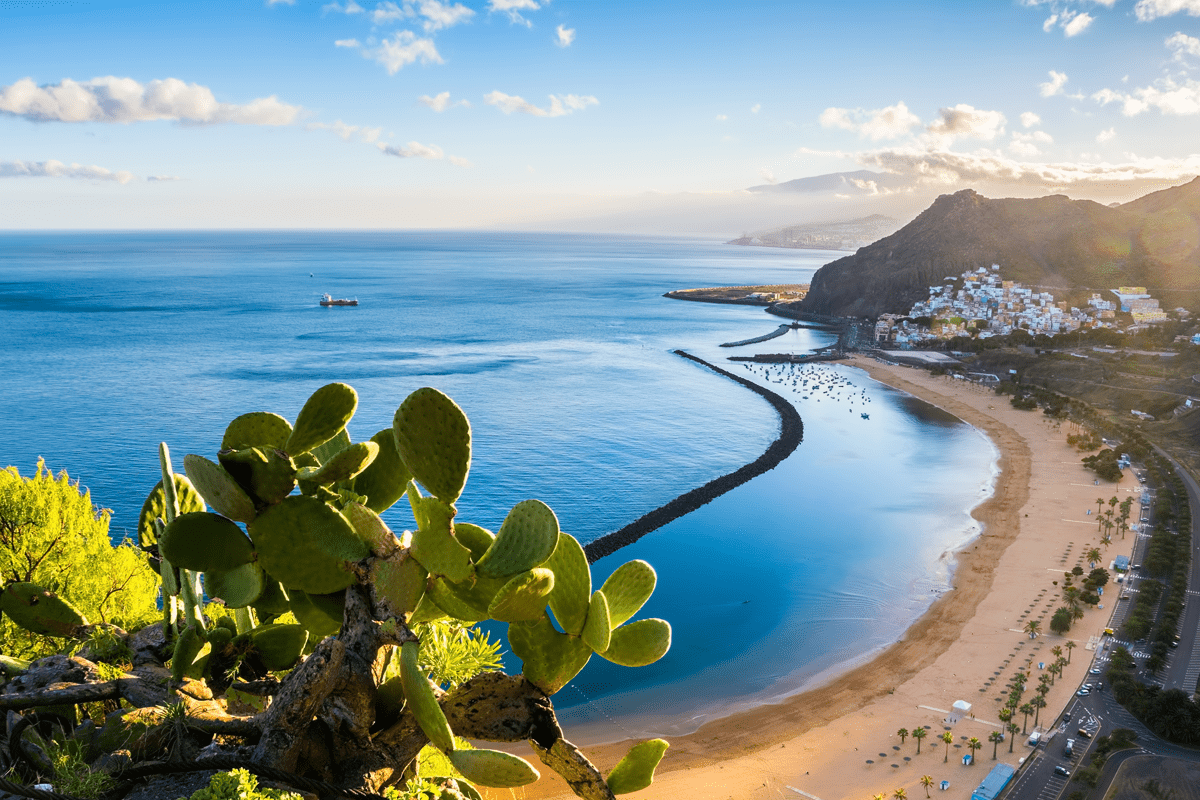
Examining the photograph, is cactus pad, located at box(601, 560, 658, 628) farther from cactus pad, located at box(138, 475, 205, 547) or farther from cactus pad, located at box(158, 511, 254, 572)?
cactus pad, located at box(138, 475, 205, 547)

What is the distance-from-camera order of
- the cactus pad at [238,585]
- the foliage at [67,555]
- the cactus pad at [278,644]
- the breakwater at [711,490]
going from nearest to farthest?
the cactus pad at [238,585] → the cactus pad at [278,644] → the foliage at [67,555] → the breakwater at [711,490]

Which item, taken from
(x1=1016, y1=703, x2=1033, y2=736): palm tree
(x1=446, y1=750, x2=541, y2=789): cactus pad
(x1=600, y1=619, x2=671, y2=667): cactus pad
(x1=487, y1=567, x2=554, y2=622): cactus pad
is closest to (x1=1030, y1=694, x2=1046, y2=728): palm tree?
(x1=1016, y1=703, x2=1033, y2=736): palm tree

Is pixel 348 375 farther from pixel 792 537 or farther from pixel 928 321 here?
pixel 928 321

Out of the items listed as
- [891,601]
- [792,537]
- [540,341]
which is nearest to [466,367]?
[540,341]

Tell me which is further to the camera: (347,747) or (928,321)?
(928,321)

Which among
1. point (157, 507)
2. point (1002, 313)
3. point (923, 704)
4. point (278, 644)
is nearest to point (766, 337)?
point (1002, 313)

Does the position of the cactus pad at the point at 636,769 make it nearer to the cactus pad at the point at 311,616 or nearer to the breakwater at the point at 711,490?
the cactus pad at the point at 311,616

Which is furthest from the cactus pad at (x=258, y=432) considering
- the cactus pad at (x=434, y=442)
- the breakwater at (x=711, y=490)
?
the breakwater at (x=711, y=490)
